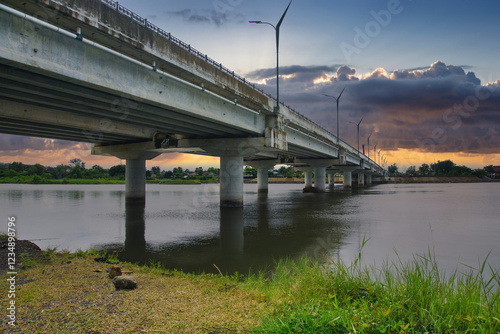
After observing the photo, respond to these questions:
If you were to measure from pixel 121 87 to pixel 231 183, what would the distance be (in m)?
19.5

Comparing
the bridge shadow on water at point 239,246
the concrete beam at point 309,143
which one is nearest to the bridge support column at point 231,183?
the concrete beam at point 309,143

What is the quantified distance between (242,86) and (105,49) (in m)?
11.8

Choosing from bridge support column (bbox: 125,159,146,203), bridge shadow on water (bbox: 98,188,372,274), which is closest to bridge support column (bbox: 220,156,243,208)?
bridge shadow on water (bbox: 98,188,372,274)

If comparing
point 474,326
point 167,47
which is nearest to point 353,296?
point 474,326

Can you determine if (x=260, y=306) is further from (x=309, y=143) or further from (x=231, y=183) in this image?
(x=309, y=143)

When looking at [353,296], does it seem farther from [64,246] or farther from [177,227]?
[177,227]

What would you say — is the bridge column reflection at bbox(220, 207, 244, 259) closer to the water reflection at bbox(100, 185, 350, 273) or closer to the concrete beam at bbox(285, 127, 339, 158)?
the water reflection at bbox(100, 185, 350, 273)

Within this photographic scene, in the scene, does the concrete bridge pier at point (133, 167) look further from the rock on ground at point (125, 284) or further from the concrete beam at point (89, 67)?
the rock on ground at point (125, 284)

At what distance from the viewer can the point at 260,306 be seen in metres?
5.95

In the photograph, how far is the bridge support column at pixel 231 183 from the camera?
33.3 m

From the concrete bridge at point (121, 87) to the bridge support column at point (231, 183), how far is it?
10 centimetres

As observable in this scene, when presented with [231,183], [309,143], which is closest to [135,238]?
[231,183]

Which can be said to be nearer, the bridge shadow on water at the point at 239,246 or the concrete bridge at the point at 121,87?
the concrete bridge at the point at 121,87

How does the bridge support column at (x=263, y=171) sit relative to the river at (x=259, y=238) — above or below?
above
